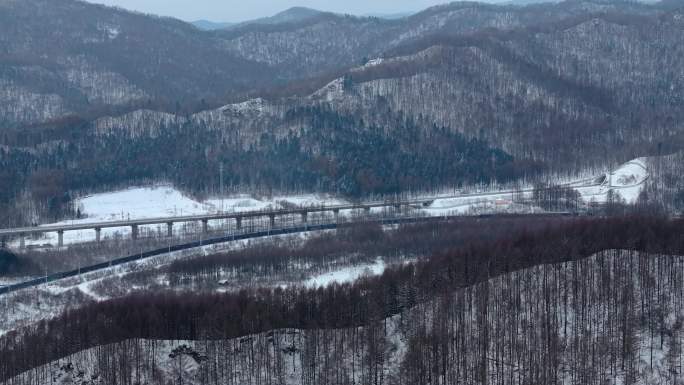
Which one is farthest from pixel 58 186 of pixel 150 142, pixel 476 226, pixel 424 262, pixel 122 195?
pixel 424 262

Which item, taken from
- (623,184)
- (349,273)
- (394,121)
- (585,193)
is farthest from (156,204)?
(623,184)

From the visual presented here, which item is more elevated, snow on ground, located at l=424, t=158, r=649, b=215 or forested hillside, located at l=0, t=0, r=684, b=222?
forested hillside, located at l=0, t=0, r=684, b=222

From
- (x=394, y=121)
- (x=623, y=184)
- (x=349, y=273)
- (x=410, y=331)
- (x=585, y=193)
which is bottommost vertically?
(x=349, y=273)

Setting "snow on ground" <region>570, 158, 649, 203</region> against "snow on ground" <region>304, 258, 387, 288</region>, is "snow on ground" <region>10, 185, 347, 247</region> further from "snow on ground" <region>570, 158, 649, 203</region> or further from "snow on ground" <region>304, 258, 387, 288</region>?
"snow on ground" <region>304, 258, 387, 288</region>

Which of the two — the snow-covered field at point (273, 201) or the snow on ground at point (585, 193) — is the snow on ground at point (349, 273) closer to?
the snow-covered field at point (273, 201)

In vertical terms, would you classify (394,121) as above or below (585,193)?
above

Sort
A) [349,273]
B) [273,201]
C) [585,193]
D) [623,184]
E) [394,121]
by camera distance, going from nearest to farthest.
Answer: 1. [349,273]
2. [585,193]
3. [273,201]
4. [623,184]
5. [394,121]

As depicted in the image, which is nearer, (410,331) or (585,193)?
(410,331)

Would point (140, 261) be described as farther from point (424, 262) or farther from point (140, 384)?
point (140, 384)

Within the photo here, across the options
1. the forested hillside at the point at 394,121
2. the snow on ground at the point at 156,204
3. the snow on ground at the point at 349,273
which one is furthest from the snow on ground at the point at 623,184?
the snow on ground at the point at 349,273

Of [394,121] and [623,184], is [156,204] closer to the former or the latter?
[394,121]

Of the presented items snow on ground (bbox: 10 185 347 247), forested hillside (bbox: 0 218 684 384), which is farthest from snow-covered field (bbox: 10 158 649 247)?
forested hillside (bbox: 0 218 684 384)
